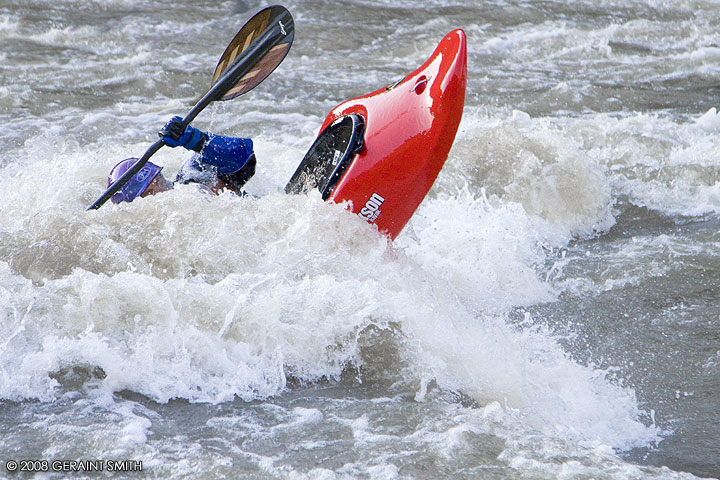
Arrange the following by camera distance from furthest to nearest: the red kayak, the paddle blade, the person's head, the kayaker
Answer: the paddle blade
the person's head
the kayaker
the red kayak

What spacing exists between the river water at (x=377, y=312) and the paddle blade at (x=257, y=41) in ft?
2.17

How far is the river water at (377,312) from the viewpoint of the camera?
262cm

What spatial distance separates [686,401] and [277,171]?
3620 millimetres

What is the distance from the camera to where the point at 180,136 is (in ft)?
12.9

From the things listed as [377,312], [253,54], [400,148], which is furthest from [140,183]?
[377,312]

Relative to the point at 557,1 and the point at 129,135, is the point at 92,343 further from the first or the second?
the point at 557,1

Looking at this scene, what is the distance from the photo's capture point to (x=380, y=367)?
125 inches

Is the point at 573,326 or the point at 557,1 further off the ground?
the point at 557,1

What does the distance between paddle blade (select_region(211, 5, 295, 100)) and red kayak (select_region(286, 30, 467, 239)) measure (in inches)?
29.5

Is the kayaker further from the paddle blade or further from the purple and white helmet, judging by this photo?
the paddle blade

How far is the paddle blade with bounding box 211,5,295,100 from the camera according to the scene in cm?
434

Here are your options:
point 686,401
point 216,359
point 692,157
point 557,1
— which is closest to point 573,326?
point 686,401

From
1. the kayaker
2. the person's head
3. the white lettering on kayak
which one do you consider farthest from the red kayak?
the person's head

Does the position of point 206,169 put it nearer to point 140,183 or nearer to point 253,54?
point 140,183
